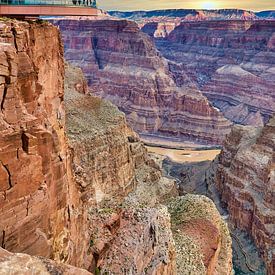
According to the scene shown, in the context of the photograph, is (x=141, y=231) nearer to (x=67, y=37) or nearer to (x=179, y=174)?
(x=179, y=174)

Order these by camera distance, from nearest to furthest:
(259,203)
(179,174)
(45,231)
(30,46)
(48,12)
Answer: (45,231) → (30,46) → (48,12) → (259,203) → (179,174)

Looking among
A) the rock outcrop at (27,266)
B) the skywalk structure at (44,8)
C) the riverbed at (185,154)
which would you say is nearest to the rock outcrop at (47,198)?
the rock outcrop at (27,266)

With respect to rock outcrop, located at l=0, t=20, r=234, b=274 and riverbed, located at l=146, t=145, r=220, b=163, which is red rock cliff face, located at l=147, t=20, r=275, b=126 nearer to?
riverbed, located at l=146, t=145, r=220, b=163

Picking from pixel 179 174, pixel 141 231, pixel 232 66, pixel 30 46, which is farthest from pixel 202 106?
pixel 30 46

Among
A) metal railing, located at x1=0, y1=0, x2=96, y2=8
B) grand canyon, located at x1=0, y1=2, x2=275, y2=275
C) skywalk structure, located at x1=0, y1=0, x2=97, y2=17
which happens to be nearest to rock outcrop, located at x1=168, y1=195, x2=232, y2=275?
grand canyon, located at x1=0, y1=2, x2=275, y2=275

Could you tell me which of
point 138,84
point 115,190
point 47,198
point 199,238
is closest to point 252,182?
point 115,190

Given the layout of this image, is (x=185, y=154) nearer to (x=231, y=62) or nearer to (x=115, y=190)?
(x=115, y=190)

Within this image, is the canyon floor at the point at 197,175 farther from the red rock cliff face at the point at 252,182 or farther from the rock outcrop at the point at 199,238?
the rock outcrop at the point at 199,238
